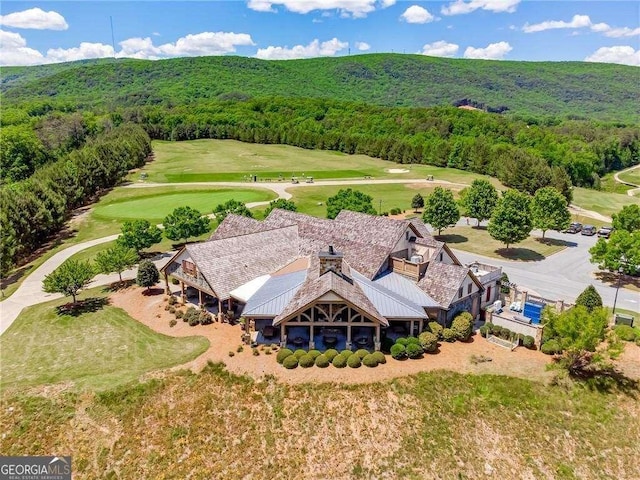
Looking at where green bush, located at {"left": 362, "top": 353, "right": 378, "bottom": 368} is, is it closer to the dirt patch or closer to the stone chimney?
the dirt patch

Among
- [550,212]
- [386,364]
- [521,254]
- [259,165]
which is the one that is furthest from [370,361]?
[259,165]

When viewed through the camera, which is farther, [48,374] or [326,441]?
[48,374]

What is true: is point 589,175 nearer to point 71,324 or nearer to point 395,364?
point 395,364

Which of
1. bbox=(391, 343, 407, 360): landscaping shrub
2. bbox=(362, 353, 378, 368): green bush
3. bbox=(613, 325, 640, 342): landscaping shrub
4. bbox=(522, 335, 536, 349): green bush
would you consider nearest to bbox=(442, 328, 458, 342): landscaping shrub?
bbox=(391, 343, 407, 360): landscaping shrub

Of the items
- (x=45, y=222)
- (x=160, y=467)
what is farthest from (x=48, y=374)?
(x=45, y=222)

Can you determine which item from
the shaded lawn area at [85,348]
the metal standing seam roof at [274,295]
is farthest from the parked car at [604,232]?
the shaded lawn area at [85,348]

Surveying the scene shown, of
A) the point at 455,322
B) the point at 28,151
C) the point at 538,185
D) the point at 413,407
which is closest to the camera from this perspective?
the point at 413,407

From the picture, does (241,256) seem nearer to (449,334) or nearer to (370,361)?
(370,361)
